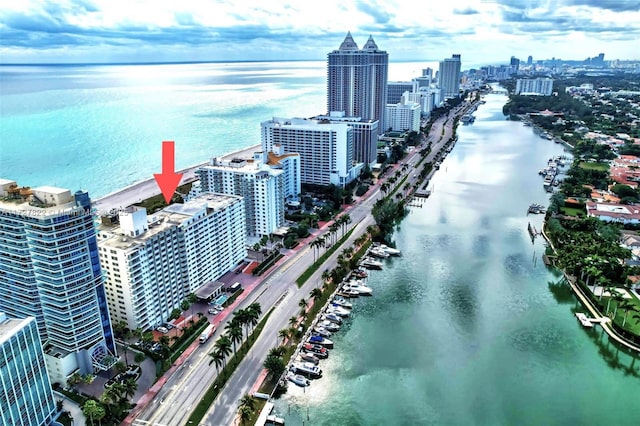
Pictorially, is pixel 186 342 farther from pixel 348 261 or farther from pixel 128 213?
pixel 348 261

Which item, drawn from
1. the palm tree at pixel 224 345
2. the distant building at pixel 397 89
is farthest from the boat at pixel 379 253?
the distant building at pixel 397 89

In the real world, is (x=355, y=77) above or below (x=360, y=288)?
above

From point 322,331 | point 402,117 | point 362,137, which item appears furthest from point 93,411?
point 402,117

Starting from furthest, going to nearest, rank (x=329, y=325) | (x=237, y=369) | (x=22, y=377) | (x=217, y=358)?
(x=329, y=325)
(x=237, y=369)
(x=217, y=358)
(x=22, y=377)

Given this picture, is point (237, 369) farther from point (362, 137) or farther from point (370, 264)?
point (362, 137)

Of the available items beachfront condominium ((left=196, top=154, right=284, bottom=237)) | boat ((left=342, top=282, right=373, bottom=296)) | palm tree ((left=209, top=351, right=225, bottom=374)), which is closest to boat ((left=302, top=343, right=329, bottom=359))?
palm tree ((left=209, top=351, right=225, bottom=374))

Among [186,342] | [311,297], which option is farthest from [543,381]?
[186,342]
